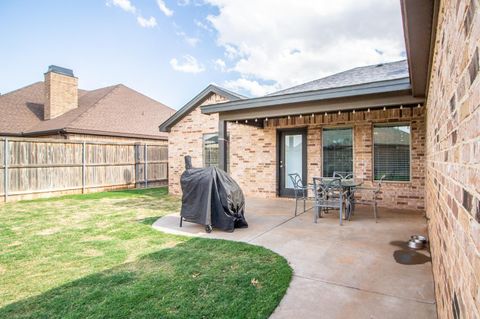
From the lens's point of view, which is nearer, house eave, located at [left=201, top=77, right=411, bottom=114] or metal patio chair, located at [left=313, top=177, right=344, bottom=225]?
house eave, located at [left=201, top=77, right=411, bottom=114]

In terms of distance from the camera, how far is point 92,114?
1298 cm

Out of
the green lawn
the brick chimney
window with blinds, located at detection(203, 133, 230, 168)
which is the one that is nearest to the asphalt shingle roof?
window with blinds, located at detection(203, 133, 230, 168)

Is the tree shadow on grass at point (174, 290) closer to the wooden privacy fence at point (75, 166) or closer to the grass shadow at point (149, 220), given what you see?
the grass shadow at point (149, 220)

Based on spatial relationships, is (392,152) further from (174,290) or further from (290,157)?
(174,290)

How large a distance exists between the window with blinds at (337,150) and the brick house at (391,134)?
3 cm

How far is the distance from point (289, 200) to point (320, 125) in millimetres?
2355

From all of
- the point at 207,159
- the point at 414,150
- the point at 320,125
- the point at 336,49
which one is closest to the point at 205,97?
the point at 207,159

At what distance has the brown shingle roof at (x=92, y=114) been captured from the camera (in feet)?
40.9

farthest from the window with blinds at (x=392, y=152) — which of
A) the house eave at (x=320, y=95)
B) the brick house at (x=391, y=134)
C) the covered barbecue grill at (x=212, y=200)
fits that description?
the covered barbecue grill at (x=212, y=200)

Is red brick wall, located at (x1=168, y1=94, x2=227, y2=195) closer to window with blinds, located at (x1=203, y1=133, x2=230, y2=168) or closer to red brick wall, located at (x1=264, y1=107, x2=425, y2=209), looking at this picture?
window with blinds, located at (x1=203, y1=133, x2=230, y2=168)

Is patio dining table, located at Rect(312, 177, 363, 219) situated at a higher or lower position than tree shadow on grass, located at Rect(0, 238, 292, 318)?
higher

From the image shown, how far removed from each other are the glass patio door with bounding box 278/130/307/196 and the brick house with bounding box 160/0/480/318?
3cm

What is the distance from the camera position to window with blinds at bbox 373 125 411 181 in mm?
6895

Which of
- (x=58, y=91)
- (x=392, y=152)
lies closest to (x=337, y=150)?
(x=392, y=152)
